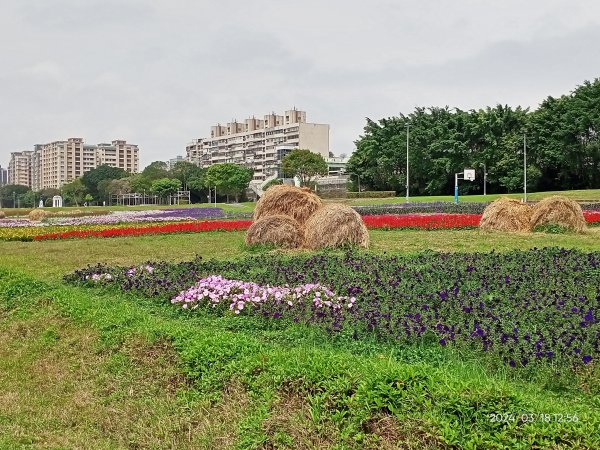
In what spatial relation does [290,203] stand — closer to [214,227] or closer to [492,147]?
[214,227]

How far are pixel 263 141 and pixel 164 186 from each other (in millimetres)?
45905

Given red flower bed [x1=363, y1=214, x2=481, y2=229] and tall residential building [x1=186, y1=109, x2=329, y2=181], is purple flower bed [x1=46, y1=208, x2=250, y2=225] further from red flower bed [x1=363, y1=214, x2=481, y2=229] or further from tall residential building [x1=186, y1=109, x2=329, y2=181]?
tall residential building [x1=186, y1=109, x2=329, y2=181]

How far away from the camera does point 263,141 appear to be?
138 meters

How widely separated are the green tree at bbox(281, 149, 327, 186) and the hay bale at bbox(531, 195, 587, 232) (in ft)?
204

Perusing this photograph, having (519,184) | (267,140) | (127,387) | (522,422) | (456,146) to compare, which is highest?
(267,140)

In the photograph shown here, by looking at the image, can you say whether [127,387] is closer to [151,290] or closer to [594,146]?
[151,290]

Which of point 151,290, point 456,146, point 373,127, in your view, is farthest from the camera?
point 373,127

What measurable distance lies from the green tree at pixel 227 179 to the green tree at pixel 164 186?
7.71 metres

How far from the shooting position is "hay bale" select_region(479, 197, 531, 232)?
18484 mm

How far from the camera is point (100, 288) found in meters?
9.50

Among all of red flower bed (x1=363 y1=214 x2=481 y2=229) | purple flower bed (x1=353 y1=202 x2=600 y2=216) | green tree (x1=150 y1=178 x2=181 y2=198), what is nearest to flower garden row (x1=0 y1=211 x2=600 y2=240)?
red flower bed (x1=363 y1=214 x2=481 y2=229)

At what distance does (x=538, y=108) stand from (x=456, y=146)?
7.99 meters

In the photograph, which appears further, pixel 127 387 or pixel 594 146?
pixel 594 146

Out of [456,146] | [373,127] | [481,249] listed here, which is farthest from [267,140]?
[481,249]
